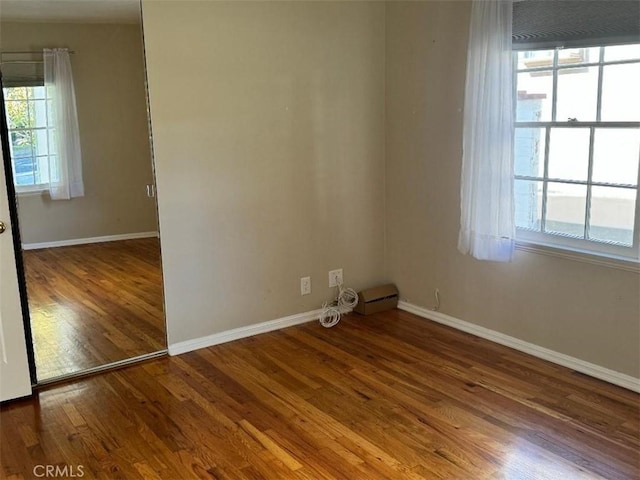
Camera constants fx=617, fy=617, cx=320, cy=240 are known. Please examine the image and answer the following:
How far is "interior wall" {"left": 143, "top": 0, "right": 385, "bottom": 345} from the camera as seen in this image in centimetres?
357

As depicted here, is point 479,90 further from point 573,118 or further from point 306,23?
point 306,23

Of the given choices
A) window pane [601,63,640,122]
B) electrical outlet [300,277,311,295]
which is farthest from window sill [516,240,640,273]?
electrical outlet [300,277,311,295]

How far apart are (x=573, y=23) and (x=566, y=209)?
975 mm

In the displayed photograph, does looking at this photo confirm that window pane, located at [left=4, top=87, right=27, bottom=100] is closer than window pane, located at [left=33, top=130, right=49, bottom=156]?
Yes

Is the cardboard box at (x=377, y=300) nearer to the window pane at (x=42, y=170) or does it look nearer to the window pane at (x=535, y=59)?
the window pane at (x=535, y=59)

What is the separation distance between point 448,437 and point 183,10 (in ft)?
8.74

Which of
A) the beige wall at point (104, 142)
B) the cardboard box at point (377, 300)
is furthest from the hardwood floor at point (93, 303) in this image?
the cardboard box at point (377, 300)

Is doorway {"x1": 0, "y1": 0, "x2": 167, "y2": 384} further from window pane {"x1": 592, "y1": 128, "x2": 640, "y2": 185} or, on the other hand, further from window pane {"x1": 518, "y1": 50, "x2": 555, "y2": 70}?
window pane {"x1": 592, "y1": 128, "x2": 640, "y2": 185}

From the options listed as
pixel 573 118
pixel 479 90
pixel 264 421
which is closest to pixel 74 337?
pixel 264 421

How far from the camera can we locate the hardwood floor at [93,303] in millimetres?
3387

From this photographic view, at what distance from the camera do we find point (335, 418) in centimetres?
295

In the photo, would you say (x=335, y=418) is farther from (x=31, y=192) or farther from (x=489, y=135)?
(x=31, y=192)

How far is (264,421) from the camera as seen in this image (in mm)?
2934

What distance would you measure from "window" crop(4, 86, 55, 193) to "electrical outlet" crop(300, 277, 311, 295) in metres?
1.74
